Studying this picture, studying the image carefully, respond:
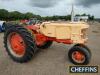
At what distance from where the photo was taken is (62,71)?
20.4ft

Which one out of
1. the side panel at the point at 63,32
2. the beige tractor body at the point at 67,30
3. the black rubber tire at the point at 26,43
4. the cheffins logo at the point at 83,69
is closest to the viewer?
the cheffins logo at the point at 83,69

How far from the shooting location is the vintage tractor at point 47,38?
22.0 ft

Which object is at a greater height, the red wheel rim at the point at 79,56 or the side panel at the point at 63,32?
the side panel at the point at 63,32

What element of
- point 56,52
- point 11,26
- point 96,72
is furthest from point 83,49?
point 11,26

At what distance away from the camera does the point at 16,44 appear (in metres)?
7.36

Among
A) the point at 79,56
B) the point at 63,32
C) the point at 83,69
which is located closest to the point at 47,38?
the point at 63,32

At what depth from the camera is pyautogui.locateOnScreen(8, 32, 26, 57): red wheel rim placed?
7136 mm

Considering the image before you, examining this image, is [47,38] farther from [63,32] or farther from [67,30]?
[67,30]

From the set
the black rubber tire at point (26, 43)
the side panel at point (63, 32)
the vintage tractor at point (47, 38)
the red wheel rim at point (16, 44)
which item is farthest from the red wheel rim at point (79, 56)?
the red wheel rim at point (16, 44)

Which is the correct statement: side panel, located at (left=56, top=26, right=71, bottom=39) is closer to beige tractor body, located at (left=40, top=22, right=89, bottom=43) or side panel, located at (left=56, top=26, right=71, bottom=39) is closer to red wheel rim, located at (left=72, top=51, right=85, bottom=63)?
beige tractor body, located at (left=40, top=22, right=89, bottom=43)

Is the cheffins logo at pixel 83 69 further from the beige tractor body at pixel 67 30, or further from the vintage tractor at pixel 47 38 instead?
the beige tractor body at pixel 67 30

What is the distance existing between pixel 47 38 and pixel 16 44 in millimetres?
1133

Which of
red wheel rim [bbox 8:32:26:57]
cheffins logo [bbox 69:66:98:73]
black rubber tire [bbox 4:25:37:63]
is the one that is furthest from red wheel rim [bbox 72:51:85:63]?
red wheel rim [bbox 8:32:26:57]

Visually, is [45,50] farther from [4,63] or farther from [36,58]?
[4,63]
